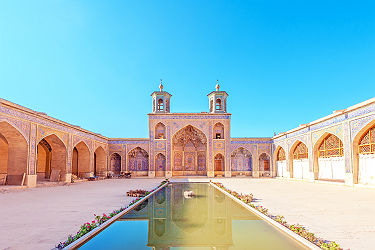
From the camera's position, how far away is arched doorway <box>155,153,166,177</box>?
22031 mm

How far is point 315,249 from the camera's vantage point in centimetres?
321

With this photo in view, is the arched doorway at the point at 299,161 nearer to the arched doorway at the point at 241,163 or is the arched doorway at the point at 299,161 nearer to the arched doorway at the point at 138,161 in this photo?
the arched doorway at the point at 241,163

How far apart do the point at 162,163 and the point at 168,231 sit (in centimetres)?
1784

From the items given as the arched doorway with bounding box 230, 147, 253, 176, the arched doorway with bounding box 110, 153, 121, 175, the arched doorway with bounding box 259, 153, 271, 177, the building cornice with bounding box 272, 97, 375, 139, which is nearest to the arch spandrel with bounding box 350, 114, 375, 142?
the building cornice with bounding box 272, 97, 375, 139

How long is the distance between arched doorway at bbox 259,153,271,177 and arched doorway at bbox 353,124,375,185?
1068 cm

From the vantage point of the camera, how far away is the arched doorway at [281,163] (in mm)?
19672

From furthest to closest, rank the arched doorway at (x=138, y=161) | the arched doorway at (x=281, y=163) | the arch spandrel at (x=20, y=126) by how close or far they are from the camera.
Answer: the arched doorway at (x=138, y=161) < the arched doorway at (x=281, y=163) < the arch spandrel at (x=20, y=126)

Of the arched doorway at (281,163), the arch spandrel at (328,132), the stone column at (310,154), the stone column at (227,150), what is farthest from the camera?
the stone column at (227,150)

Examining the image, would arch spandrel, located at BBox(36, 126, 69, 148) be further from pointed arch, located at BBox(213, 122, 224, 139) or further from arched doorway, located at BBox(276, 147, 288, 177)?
arched doorway, located at BBox(276, 147, 288, 177)

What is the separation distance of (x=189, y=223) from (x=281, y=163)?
1702 centimetres

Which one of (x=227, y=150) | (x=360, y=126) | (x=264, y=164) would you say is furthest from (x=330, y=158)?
(x=227, y=150)

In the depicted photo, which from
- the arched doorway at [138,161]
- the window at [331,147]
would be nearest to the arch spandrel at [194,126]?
the arched doorway at [138,161]

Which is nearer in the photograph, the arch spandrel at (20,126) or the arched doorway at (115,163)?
the arch spandrel at (20,126)

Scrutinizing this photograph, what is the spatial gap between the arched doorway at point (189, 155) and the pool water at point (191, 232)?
55.8 feet
